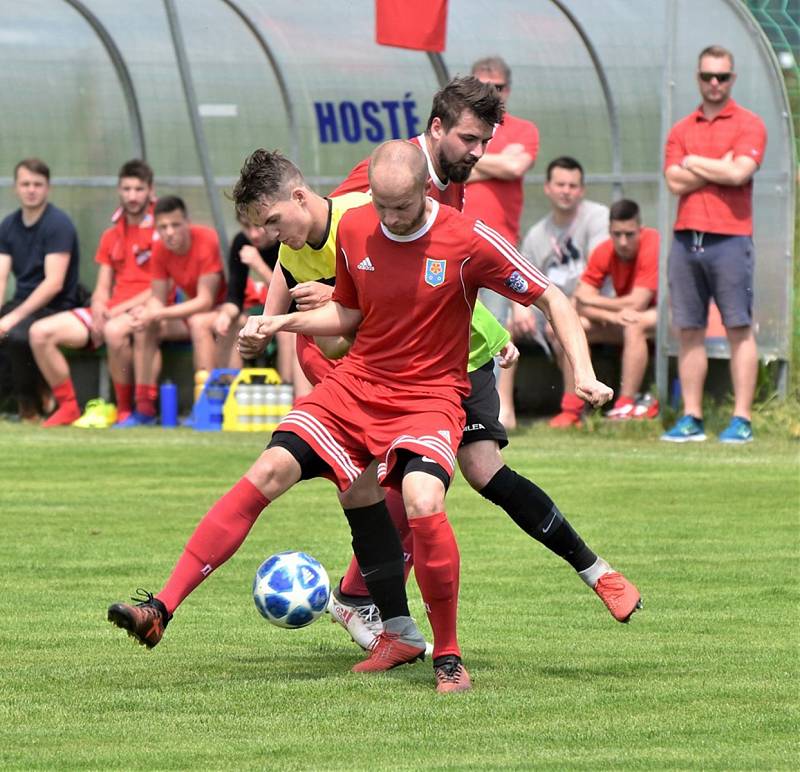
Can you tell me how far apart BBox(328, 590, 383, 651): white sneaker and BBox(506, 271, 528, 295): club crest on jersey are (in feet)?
4.53

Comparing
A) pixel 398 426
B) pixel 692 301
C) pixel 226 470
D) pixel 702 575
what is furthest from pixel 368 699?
pixel 692 301

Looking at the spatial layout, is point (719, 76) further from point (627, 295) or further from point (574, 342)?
point (574, 342)

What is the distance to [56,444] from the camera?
45.9 ft

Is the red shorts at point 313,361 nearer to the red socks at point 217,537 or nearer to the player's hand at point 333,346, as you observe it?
the player's hand at point 333,346

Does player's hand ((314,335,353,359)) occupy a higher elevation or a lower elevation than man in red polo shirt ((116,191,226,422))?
higher

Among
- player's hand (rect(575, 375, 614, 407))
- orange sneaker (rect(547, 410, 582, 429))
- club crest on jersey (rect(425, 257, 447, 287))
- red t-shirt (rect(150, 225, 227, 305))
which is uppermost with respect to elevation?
club crest on jersey (rect(425, 257, 447, 287))

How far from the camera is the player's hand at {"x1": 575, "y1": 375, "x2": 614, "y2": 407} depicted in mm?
6336

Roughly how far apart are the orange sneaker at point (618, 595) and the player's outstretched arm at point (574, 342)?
86 cm

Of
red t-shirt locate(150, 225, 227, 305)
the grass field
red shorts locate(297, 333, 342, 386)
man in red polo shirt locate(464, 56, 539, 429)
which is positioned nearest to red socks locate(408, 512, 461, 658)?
the grass field

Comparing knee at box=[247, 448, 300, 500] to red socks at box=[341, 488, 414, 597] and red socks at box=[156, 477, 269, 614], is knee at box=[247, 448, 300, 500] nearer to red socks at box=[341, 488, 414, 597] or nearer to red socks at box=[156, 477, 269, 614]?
red socks at box=[156, 477, 269, 614]

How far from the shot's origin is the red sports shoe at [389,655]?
22.2ft

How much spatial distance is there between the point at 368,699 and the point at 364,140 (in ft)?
36.6

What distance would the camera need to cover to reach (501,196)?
13711 mm

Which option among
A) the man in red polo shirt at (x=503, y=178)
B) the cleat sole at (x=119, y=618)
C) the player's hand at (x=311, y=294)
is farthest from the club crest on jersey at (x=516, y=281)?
the man in red polo shirt at (x=503, y=178)
